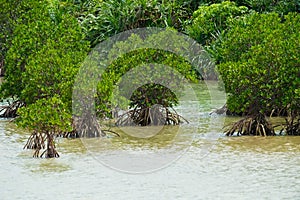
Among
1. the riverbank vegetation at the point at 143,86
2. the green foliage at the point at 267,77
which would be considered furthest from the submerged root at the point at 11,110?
the green foliage at the point at 267,77

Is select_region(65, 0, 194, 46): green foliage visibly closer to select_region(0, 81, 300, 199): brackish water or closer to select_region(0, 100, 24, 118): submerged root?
select_region(0, 100, 24, 118): submerged root

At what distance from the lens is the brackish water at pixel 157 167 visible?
12.8 meters

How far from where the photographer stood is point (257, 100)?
56.9ft

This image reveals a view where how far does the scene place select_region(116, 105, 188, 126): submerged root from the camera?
1877 cm

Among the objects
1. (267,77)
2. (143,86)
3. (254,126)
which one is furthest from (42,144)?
(267,77)

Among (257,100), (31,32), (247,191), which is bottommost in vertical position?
(247,191)

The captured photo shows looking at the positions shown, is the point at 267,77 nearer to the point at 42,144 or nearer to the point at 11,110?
the point at 42,144

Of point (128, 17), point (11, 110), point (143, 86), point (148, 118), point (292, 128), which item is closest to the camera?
point (292, 128)

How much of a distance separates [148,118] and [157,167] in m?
4.27

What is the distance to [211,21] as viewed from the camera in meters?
27.0

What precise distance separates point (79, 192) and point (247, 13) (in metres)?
15.5

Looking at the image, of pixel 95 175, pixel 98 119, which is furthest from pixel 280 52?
pixel 95 175

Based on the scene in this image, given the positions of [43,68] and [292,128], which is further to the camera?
[43,68]

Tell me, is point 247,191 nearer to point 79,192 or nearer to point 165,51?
point 79,192
